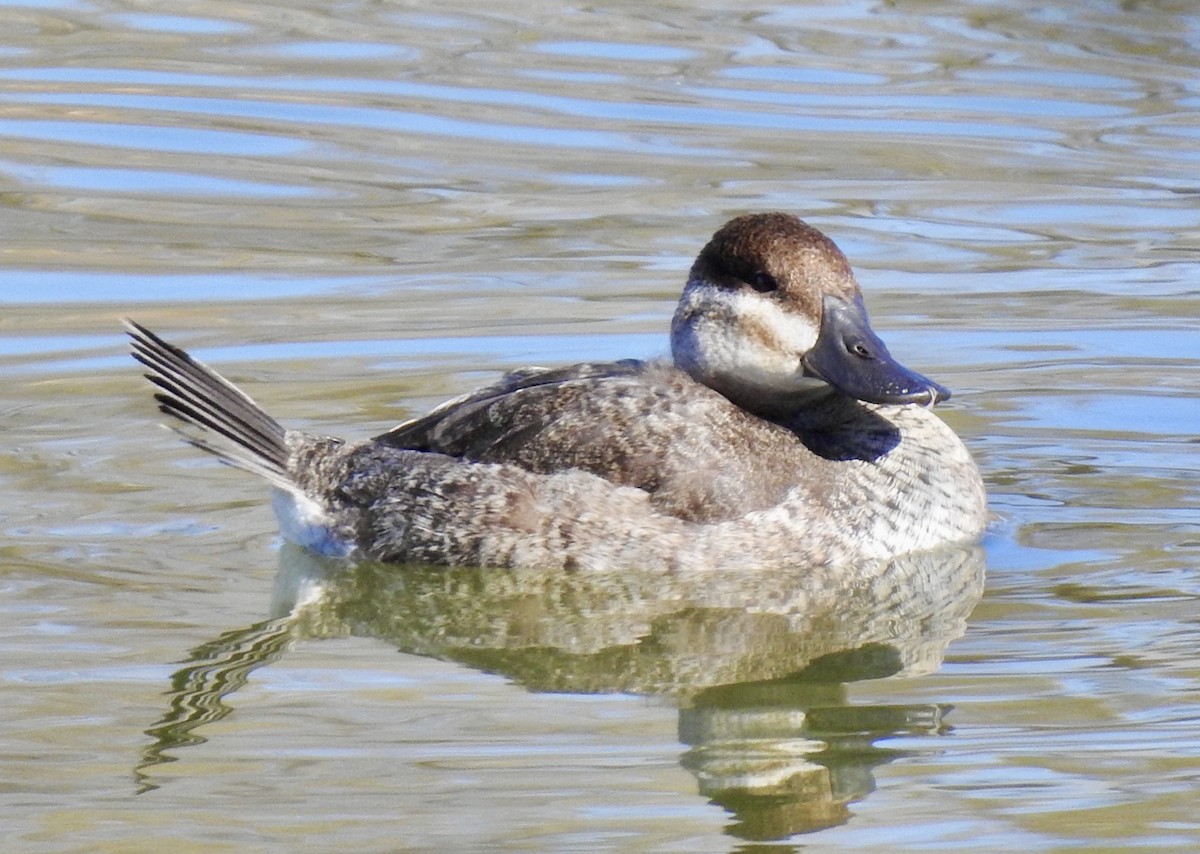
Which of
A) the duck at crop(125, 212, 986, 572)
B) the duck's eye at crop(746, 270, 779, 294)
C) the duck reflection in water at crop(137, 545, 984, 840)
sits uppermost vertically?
the duck's eye at crop(746, 270, 779, 294)

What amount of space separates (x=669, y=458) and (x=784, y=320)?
19.7 inches

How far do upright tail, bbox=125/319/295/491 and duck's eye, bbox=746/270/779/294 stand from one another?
1400 millimetres

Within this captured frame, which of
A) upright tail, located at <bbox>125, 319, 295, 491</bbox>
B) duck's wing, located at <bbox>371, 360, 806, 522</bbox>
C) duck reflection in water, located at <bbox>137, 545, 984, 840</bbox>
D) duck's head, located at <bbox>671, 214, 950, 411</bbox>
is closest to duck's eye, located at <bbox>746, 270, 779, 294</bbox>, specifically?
duck's head, located at <bbox>671, 214, 950, 411</bbox>

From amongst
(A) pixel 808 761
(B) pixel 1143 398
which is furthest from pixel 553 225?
(A) pixel 808 761

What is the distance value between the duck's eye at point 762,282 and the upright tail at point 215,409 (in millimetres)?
1400

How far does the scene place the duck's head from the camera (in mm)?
6160

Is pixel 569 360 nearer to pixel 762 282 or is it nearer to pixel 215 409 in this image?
pixel 762 282

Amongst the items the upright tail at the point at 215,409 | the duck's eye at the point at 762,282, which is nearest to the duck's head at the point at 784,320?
the duck's eye at the point at 762,282

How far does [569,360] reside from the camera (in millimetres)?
8383

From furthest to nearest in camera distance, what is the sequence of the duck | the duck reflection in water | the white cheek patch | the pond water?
the white cheek patch → the duck → the duck reflection in water → the pond water

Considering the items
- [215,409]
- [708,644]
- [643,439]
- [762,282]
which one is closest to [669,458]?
[643,439]

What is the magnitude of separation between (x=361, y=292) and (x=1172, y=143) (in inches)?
184

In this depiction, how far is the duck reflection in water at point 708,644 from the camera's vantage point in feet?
15.2

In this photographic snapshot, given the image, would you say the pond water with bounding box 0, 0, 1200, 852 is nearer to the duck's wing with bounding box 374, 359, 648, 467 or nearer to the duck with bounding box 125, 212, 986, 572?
the duck with bounding box 125, 212, 986, 572
